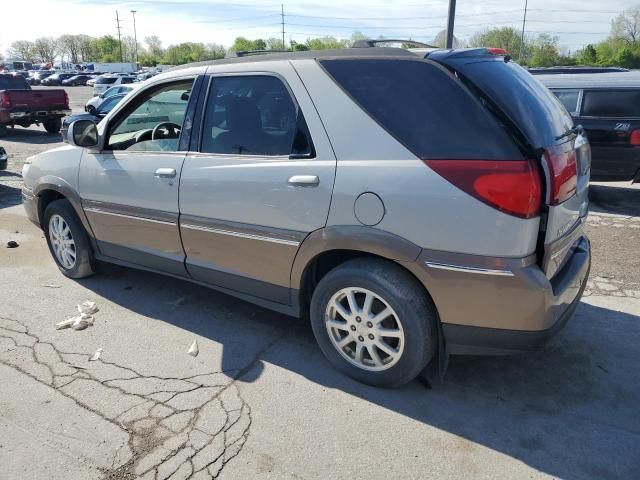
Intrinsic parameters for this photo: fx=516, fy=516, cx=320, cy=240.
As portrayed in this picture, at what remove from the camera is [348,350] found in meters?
3.12

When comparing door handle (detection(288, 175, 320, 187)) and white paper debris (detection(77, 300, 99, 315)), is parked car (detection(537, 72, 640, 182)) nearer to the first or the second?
door handle (detection(288, 175, 320, 187))

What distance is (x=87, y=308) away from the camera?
13.7 feet

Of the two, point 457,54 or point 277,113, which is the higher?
point 457,54

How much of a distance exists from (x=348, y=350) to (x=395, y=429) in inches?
22.2

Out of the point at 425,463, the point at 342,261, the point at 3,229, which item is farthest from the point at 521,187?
the point at 3,229

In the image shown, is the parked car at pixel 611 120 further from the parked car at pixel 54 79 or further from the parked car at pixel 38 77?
the parked car at pixel 38 77

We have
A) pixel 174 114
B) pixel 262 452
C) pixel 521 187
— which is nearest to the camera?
pixel 521 187

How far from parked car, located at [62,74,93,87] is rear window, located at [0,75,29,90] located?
4252 cm

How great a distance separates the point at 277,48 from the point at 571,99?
38.7m

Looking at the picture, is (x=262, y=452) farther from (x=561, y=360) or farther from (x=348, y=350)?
(x=561, y=360)

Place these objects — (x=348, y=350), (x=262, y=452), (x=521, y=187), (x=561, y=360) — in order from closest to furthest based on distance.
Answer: (x=521, y=187), (x=262, y=452), (x=348, y=350), (x=561, y=360)

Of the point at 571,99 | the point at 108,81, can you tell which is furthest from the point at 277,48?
the point at 571,99

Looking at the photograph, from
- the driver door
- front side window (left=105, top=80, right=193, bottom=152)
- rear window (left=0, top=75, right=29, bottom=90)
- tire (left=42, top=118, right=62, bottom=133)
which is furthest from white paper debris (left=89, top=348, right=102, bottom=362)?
rear window (left=0, top=75, right=29, bottom=90)

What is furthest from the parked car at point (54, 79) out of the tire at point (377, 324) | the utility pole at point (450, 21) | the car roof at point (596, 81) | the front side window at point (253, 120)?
the tire at point (377, 324)
